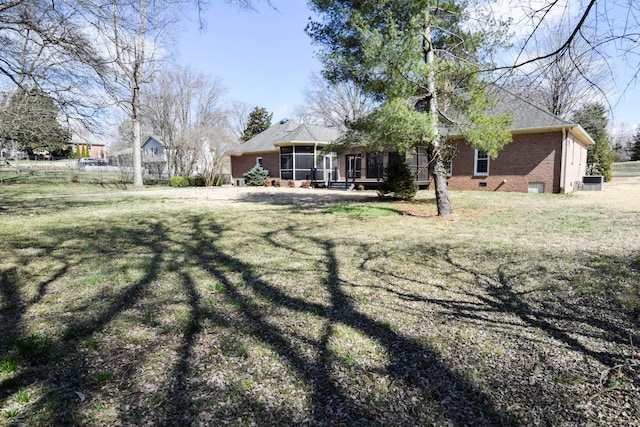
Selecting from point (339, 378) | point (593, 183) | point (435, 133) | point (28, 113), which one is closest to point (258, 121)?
point (593, 183)

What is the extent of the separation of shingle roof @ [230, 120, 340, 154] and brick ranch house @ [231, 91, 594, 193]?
149 mm

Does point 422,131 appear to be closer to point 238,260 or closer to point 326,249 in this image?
point 326,249

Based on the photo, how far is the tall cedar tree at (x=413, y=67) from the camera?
28.0 ft

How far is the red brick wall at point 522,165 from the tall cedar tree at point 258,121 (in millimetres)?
31931

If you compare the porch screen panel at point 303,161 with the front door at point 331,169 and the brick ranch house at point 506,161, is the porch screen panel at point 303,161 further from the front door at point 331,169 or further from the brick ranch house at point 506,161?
the front door at point 331,169

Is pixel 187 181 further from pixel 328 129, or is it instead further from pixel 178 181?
pixel 328 129

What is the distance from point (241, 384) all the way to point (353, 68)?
31.1 ft

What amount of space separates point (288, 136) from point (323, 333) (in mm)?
24323

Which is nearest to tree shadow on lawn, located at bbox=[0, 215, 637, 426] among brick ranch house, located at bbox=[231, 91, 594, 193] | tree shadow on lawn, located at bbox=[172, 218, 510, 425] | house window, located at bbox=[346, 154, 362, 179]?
tree shadow on lawn, located at bbox=[172, 218, 510, 425]

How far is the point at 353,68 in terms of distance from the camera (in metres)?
10.1

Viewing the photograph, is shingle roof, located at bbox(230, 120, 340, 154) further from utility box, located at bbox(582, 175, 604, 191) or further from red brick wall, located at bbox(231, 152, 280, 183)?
utility box, located at bbox(582, 175, 604, 191)

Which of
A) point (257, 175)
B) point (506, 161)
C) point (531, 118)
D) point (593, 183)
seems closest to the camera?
point (531, 118)

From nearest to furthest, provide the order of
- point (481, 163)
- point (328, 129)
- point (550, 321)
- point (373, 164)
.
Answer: point (550, 321), point (481, 163), point (373, 164), point (328, 129)

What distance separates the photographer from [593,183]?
1917 centimetres
